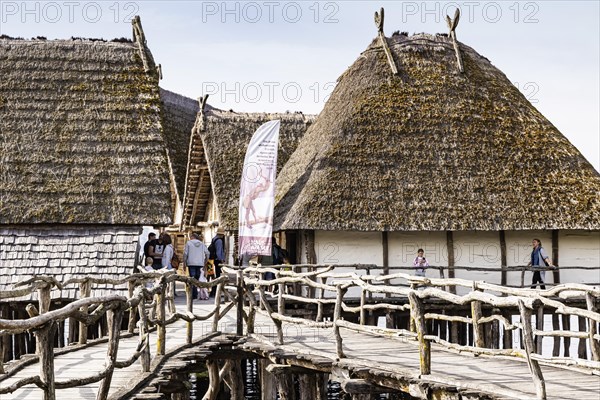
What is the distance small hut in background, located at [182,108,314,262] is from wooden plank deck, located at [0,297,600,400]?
10706 millimetres

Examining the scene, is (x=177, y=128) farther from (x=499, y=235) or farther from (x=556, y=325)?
(x=556, y=325)

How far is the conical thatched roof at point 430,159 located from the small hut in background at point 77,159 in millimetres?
3403

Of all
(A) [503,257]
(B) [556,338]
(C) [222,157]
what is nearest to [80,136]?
(C) [222,157]

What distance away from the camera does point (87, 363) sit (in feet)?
33.4

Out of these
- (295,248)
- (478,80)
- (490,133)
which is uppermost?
(478,80)

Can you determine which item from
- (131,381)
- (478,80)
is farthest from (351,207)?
(131,381)

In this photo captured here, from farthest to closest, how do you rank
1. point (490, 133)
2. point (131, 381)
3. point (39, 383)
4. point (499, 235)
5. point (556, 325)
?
point (490, 133)
point (499, 235)
point (556, 325)
point (131, 381)
point (39, 383)

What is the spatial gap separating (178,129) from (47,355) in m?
24.1

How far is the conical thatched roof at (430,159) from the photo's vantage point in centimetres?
2073

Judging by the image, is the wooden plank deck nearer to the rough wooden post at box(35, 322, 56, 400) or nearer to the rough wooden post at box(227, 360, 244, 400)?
the rough wooden post at box(227, 360, 244, 400)

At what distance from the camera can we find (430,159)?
21984 millimetres

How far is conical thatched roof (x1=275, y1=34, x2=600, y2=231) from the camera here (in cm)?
2073

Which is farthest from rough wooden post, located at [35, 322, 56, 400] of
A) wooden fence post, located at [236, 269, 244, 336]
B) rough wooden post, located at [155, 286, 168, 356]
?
wooden fence post, located at [236, 269, 244, 336]

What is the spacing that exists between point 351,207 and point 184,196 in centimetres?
976
